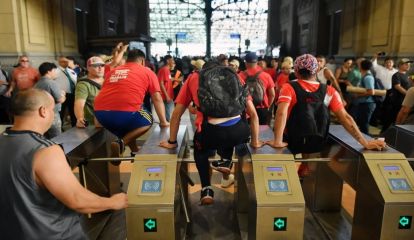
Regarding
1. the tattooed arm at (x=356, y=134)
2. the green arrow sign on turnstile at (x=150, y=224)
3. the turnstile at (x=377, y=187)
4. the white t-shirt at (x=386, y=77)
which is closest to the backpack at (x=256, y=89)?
the turnstile at (x=377, y=187)

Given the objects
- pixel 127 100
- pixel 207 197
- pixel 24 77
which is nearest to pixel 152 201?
pixel 207 197

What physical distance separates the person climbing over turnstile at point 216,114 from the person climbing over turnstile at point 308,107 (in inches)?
10.9

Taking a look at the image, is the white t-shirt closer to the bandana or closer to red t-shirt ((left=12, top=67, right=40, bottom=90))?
the bandana

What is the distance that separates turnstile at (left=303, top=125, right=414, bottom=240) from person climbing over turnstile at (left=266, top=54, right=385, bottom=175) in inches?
7.3

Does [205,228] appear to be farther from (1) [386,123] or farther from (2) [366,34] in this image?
(2) [366,34]

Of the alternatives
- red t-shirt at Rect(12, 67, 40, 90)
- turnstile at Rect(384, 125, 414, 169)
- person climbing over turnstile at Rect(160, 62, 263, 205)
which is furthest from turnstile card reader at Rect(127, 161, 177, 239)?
red t-shirt at Rect(12, 67, 40, 90)

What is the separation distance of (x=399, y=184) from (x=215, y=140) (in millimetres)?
1234

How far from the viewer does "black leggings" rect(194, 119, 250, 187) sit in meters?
2.62

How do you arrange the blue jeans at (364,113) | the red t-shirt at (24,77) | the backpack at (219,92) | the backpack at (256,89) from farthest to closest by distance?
1. the red t-shirt at (24,77)
2. the blue jeans at (364,113)
3. the backpack at (256,89)
4. the backpack at (219,92)

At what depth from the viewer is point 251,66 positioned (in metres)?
4.42

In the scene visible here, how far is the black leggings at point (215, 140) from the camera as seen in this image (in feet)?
8.59

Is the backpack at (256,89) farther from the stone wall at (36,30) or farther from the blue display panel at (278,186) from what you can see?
→ the stone wall at (36,30)

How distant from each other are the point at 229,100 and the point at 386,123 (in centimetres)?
523

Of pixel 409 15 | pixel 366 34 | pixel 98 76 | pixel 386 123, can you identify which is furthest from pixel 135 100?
pixel 366 34
